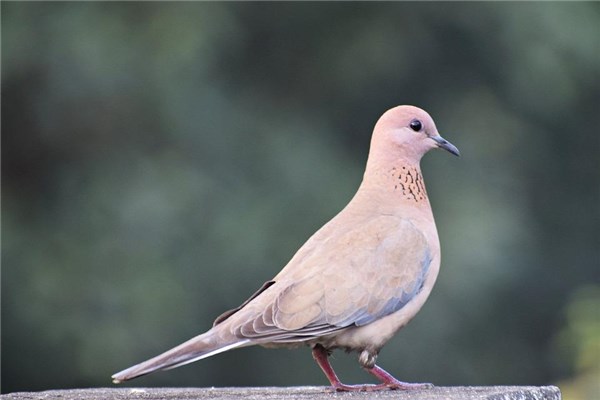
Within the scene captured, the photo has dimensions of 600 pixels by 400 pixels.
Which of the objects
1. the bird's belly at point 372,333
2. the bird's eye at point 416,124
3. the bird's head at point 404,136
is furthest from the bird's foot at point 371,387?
the bird's eye at point 416,124

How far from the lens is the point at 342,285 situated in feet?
18.7

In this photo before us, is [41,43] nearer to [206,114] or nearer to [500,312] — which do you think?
[206,114]

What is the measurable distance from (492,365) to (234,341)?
27.8 ft

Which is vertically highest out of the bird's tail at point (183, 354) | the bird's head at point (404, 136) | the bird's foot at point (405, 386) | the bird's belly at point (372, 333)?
the bird's head at point (404, 136)

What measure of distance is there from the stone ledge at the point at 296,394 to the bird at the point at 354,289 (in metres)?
0.17

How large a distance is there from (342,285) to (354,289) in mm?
50

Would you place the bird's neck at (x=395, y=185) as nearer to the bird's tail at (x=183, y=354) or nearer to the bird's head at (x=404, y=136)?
the bird's head at (x=404, y=136)

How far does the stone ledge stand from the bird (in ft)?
0.57

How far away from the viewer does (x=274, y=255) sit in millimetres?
12203

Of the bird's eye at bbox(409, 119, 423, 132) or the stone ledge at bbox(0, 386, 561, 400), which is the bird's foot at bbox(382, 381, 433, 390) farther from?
the bird's eye at bbox(409, 119, 423, 132)

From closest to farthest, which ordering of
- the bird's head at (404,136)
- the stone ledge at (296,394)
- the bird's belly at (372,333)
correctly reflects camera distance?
the stone ledge at (296,394) < the bird's belly at (372,333) < the bird's head at (404,136)

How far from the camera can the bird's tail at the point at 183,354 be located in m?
5.01

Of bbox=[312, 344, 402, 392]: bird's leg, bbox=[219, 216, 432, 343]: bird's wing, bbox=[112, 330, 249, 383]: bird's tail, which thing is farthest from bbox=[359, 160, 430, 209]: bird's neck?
bbox=[112, 330, 249, 383]: bird's tail

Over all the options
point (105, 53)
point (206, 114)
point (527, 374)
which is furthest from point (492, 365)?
point (105, 53)
